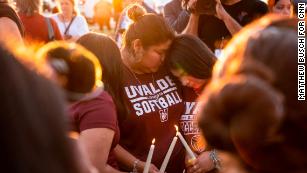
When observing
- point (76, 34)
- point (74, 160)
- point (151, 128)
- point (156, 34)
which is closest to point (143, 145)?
point (151, 128)

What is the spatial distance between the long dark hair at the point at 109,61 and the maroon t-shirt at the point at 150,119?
8 centimetres

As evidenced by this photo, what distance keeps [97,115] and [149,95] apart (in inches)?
29.4

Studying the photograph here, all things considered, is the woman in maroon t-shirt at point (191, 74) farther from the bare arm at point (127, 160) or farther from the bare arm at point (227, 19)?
the bare arm at point (227, 19)

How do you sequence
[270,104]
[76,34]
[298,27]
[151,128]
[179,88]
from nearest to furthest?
1. [270,104]
2. [298,27]
3. [151,128]
4. [179,88]
5. [76,34]

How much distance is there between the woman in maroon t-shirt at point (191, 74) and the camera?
9.75 ft

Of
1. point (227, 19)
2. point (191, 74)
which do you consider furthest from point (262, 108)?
point (227, 19)

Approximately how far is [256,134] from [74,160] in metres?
0.36

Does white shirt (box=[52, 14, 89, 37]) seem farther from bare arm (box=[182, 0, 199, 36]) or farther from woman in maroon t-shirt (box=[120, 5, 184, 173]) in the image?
woman in maroon t-shirt (box=[120, 5, 184, 173])

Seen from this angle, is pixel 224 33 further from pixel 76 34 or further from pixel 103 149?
pixel 76 34

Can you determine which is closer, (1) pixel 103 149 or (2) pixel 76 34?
Answer: (1) pixel 103 149

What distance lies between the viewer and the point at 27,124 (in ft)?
2.59

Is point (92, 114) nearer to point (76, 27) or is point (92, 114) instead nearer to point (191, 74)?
point (191, 74)

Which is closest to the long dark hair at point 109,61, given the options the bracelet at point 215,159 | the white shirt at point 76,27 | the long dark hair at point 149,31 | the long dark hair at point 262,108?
the long dark hair at point 149,31

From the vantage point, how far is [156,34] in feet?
10.0
